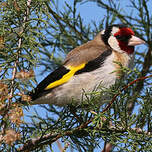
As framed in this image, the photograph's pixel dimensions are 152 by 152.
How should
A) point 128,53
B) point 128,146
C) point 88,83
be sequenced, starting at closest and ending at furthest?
point 128,146, point 88,83, point 128,53

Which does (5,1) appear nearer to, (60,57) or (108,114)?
(108,114)

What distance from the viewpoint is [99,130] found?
223 cm

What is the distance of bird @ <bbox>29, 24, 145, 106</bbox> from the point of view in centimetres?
291

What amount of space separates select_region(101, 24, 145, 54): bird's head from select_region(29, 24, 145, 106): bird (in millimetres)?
62

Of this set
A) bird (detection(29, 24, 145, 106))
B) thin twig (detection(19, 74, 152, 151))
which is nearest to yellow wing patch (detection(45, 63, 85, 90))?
bird (detection(29, 24, 145, 106))

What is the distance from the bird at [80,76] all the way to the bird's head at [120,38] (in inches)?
2.4

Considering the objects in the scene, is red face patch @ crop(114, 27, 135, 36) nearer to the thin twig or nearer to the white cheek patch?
the white cheek patch

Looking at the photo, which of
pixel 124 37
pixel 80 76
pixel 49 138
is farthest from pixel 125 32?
pixel 49 138

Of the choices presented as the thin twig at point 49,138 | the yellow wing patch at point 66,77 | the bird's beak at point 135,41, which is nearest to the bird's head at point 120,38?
the bird's beak at point 135,41

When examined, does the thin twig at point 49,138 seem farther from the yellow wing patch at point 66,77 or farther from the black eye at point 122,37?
the black eye at point 122,37

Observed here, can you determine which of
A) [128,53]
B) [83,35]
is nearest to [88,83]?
[128,53]

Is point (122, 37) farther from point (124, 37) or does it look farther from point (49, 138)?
point (49, 138)

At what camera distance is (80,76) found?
2.96m

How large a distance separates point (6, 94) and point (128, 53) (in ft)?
6.15
